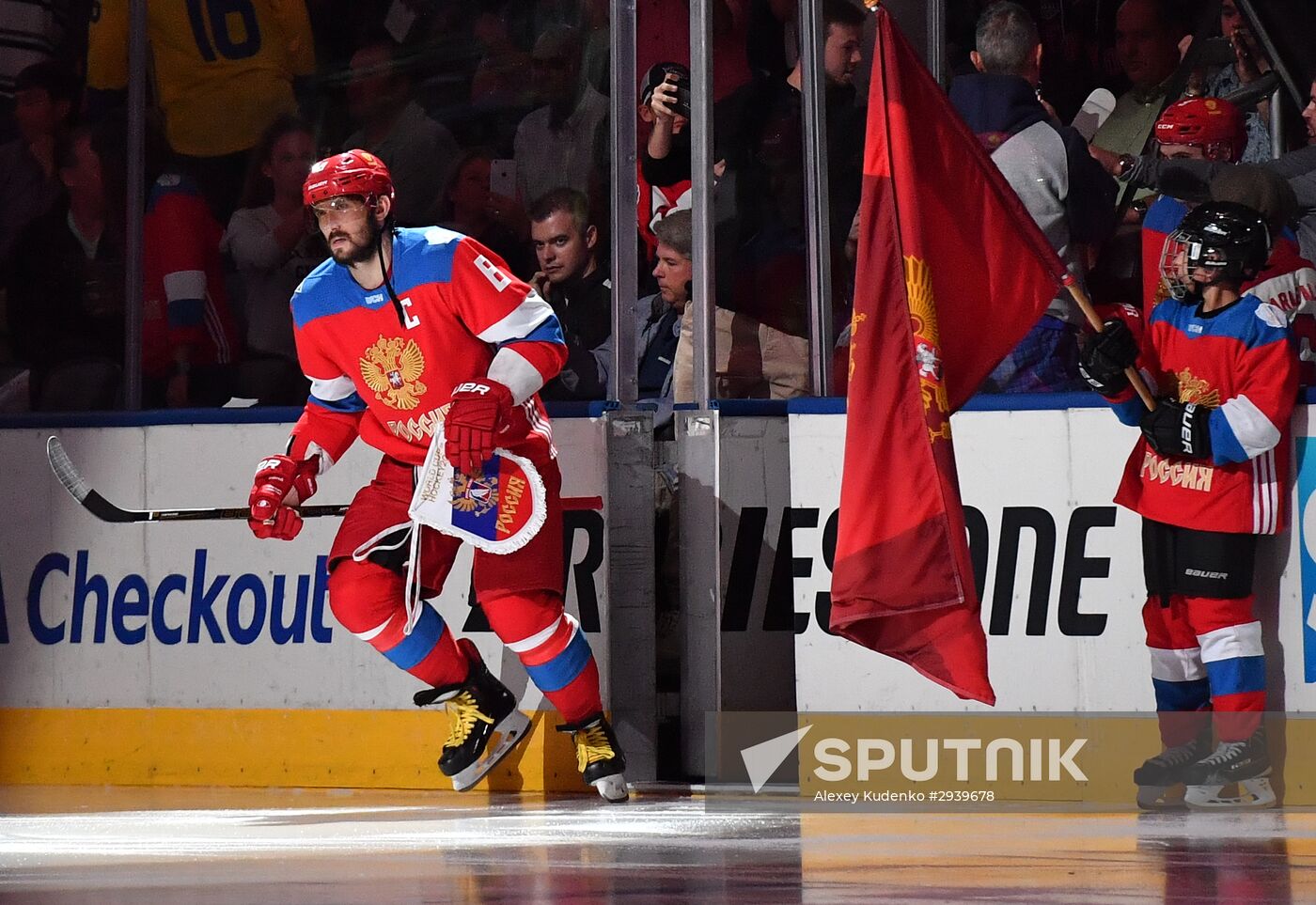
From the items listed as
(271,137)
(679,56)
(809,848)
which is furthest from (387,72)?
(809,848)

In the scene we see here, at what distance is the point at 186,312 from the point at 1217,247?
11.1 feet

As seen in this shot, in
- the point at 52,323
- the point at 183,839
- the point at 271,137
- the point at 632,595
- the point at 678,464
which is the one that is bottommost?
the point at 183,839

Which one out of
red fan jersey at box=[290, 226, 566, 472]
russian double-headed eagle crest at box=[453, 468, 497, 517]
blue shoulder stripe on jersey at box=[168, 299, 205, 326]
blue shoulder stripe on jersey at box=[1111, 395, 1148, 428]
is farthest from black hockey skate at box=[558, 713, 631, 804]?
blue shoulder stripe on jersey at box=[168, 299, 205, 326]

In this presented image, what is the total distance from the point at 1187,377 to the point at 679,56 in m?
1.87

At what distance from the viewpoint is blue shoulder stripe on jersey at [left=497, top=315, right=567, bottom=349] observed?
569cm

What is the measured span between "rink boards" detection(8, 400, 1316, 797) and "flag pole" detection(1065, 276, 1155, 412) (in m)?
0.35

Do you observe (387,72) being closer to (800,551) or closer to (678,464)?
(678,464)

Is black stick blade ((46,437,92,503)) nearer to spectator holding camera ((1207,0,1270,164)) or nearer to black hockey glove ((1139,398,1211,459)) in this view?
black hockey glove ((1139,398,1211,459))

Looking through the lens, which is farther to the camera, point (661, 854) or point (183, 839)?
point (183, 839)

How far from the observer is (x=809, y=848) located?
15.4ft

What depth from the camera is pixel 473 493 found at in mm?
5672

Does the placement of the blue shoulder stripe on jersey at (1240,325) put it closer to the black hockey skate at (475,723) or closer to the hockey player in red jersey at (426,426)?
the hockey player in red jersey at (426,426)

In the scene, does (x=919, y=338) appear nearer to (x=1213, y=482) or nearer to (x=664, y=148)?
(x=1213, y=482)

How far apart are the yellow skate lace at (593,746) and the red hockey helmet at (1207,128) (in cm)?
238
